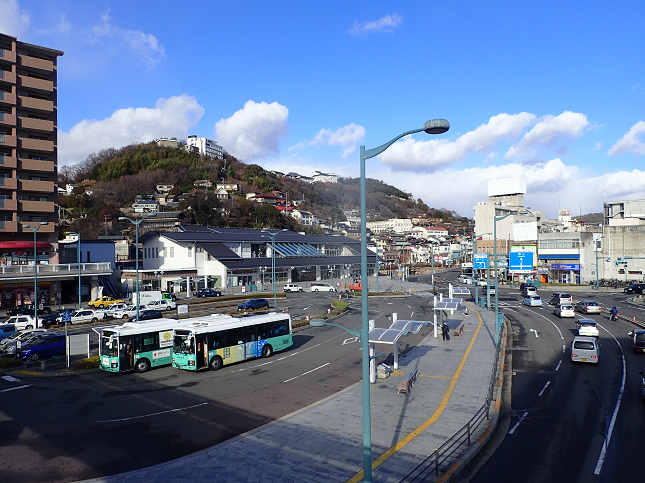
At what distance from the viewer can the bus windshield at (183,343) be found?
22.0 meters

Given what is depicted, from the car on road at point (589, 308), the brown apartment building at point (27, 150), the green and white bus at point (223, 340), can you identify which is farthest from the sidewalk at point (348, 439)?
the brown apartment building at point (27, 150)

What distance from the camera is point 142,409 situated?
16469 millimetres

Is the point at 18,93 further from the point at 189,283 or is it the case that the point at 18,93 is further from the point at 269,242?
the point at 269,242

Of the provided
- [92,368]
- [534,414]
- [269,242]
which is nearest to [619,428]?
[534,414]

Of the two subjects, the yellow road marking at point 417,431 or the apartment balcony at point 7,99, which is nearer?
the yellow road marking at point 417,431

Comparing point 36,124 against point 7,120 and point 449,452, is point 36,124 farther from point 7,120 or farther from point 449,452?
point 449,452

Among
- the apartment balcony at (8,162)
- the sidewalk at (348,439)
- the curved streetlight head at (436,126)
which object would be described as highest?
the apartment balcony at (8,162)

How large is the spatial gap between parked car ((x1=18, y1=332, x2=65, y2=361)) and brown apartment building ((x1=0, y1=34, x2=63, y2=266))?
3032cm

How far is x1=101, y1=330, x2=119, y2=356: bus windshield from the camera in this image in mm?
21844

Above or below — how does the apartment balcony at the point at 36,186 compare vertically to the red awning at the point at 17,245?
above

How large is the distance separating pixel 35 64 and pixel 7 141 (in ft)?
35.8

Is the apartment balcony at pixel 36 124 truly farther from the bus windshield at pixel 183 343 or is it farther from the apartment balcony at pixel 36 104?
the bus windshield at pixel 183 343

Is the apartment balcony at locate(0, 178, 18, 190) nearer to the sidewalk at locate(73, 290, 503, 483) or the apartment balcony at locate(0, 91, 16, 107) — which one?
the apartment balcony at locate(0, 91, 16, 107)

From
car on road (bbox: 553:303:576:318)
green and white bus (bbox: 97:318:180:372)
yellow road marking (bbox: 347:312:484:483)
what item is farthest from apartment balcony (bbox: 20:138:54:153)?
car on road (bbox: 553:303:576:318)
